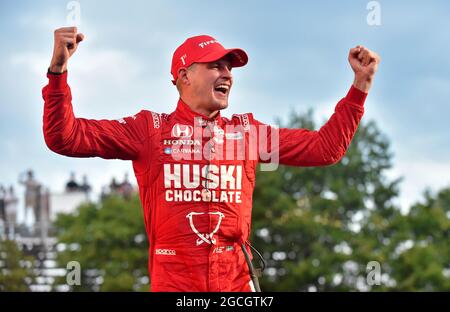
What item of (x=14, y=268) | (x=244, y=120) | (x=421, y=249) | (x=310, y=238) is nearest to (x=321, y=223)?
(x=310, y=238)

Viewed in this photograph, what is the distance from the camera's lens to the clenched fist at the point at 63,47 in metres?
5.69

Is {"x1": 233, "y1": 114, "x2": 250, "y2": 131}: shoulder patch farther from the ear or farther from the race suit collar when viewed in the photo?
the ear

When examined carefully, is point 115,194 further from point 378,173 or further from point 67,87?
point 67,87

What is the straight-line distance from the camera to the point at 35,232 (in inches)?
2275

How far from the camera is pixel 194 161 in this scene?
629cm

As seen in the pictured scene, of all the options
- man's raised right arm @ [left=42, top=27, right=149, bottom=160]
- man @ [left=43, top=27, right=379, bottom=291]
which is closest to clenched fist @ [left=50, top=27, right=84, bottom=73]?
man's raised right arm @ [left=42, top=27, right=149, bottom=160]

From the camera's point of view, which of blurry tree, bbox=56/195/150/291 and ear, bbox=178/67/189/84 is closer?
ear, bbox=178/67/189/84

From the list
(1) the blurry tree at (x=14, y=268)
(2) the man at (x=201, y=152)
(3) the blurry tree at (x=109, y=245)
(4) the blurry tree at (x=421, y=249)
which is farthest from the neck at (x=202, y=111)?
(4) the blurry tree at (x=421, y=249)

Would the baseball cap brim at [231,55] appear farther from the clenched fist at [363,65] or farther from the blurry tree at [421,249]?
the blurry tree at [421,249]

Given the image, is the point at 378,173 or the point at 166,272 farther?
the point at 378,173

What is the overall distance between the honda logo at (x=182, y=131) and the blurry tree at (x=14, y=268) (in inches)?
1447

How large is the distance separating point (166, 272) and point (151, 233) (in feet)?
1.06

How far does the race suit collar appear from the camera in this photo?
6.39m
